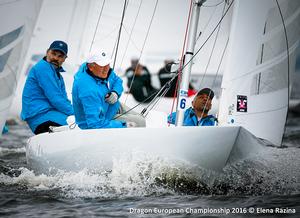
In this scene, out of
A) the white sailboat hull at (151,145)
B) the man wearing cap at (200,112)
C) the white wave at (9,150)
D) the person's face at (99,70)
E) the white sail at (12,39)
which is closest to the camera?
the white sailboat hull at (151,145)

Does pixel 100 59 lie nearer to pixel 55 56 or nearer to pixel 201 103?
pixel 55 56

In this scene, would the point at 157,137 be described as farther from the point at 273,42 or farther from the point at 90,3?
the point at 90,3

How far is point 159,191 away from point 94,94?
100cm

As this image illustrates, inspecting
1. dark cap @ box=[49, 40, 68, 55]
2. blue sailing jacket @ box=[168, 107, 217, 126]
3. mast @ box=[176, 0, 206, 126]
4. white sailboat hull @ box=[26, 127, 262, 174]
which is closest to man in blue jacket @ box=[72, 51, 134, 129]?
white sailboat hull @ box=[26, 127, 262, 174]

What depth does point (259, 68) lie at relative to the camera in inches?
227

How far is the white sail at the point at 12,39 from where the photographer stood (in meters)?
6.76

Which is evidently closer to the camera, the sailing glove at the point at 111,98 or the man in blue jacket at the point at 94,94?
the man in blue jacket at the point at 94,94

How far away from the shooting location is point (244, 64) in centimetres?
560

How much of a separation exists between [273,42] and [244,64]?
0.51m

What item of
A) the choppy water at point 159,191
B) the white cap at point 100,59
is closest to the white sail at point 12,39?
the choppy water at point 159,191

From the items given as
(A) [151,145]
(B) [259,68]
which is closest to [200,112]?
(B) [259,68]

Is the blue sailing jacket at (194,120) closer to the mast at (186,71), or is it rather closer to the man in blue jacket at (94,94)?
the mast at (186,71)

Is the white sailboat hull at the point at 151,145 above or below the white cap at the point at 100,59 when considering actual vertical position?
below

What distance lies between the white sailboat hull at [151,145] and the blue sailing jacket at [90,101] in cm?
17
